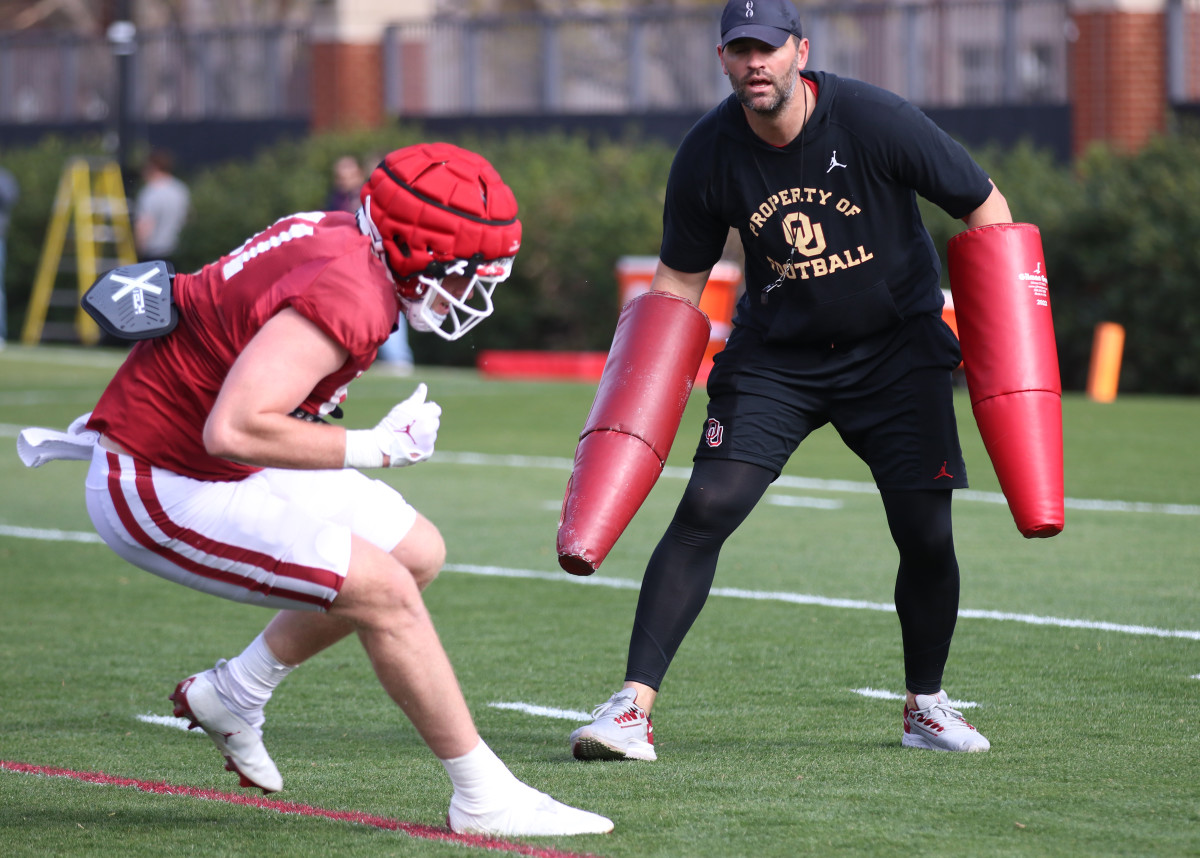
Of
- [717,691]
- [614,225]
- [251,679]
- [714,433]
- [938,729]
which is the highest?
[714,433]

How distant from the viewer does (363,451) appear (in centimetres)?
378

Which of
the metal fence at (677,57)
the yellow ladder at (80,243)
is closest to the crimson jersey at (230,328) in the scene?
the yellow ladder at (80,243)

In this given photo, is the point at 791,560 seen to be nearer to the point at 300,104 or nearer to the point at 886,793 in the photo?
the point at 886,793

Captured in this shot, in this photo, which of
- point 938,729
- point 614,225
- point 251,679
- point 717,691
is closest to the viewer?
point 251,679

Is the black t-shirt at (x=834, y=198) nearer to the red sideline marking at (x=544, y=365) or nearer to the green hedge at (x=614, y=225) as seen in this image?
the green hedge at (x=614, y=225)

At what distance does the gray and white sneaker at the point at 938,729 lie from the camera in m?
4.95

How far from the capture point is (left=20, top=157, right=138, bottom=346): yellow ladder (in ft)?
74.4

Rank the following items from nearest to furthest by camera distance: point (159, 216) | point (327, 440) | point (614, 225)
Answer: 1. point (327, 440)
2. point (159, 216)
3. point (614, 225)

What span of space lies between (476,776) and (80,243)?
20036 millimetres

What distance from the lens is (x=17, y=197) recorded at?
24.8 m

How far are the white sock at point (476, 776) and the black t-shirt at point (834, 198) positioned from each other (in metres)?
1.67

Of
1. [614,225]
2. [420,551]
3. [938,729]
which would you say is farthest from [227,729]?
[614,225]

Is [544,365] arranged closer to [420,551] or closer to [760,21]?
[760,21]

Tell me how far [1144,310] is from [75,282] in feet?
48.0
